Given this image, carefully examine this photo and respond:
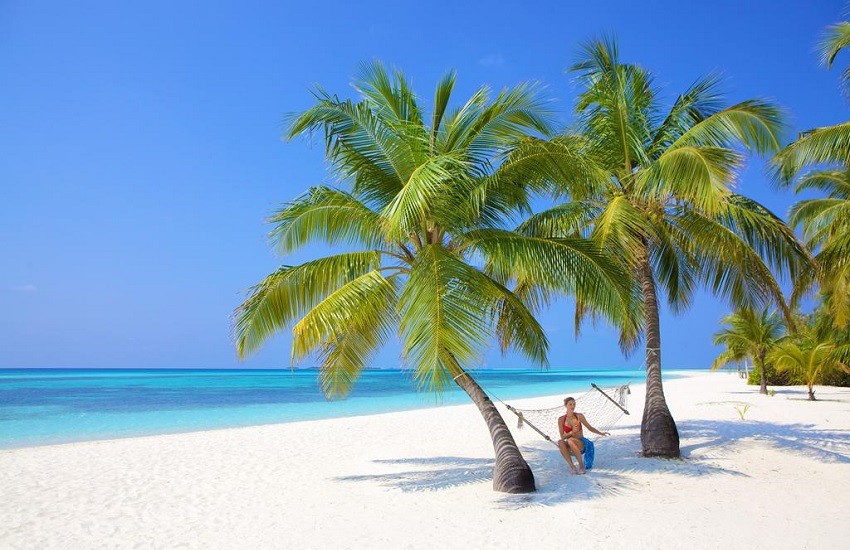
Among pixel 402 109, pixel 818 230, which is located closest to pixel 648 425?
pixel 402 109

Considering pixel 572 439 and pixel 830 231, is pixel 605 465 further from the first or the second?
pixel 830 231

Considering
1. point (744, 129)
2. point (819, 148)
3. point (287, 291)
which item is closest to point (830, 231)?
point (819, 148)

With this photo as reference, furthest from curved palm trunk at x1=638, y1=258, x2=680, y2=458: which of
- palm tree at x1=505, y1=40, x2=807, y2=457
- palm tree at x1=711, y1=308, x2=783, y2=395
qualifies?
palm tree at x1=711, y1=308, x2=783, y2=395

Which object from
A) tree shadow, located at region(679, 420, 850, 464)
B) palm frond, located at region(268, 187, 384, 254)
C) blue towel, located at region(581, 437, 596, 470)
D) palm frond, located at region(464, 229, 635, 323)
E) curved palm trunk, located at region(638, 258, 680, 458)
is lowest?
tree shadow, located at region(679, 420, 850, 464)

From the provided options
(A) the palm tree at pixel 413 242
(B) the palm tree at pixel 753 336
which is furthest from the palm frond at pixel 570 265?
(B) the palm tree at pixel 753 336

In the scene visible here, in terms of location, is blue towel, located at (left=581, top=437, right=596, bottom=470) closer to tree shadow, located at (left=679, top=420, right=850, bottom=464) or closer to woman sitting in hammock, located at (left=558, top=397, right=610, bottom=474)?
woman sitting in hammock, located at (left=558, top=397, right=610, bottom=474)

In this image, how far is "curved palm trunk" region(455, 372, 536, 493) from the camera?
21.3 ft

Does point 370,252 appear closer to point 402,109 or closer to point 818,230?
point 402,109

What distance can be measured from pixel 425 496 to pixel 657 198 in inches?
194

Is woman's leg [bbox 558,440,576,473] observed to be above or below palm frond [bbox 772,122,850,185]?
below

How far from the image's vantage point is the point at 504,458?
21.7ft

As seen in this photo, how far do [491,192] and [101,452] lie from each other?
8.33 m

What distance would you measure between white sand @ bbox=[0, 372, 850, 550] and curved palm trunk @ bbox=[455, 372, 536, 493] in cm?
16

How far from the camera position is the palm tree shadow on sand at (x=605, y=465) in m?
6.60
